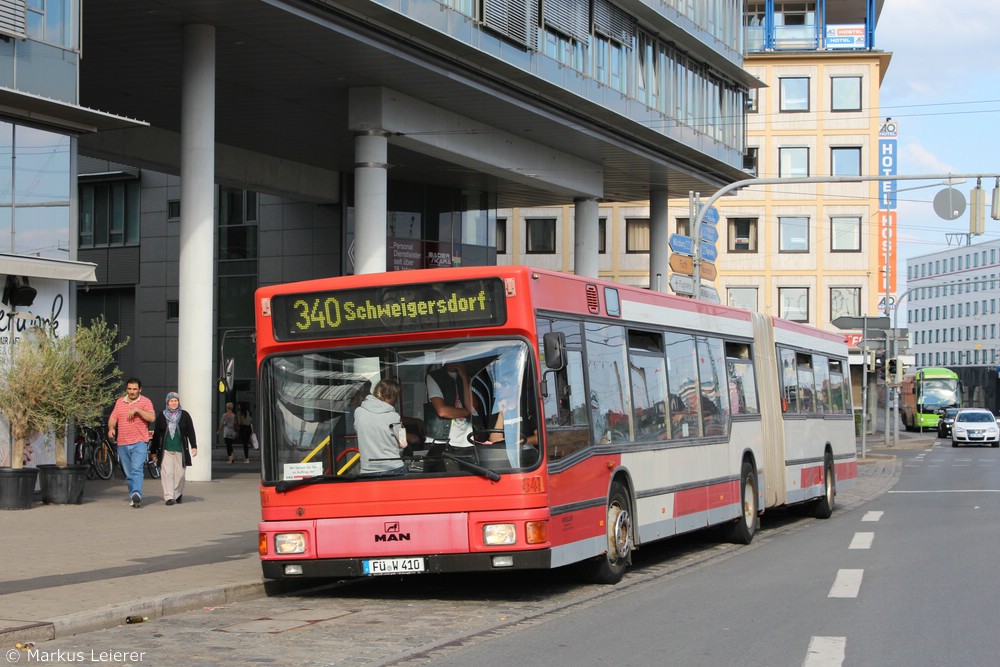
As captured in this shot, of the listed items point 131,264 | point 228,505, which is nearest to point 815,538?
point 228,505

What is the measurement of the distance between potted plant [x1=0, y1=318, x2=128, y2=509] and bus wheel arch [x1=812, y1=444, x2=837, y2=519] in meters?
10.7

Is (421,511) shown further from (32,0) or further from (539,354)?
(32,0)

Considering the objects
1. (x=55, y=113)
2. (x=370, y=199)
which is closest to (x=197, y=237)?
(x=55, y=113)

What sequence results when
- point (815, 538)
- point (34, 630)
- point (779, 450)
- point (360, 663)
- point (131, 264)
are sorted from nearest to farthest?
point (360, 663)
point (34, 630)
point (815, 538)
point (779, 450)
point (131, 264)

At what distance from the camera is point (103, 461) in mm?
27531

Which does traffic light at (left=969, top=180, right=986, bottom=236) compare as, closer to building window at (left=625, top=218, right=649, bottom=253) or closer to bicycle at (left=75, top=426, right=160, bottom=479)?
bicycle at (left=75, top=426, right=160, bottom=479)

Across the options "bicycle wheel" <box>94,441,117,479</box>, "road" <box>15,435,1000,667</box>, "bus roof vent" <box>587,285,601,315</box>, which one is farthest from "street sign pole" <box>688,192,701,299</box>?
"bus roof vent" <box>587,285,601,315</box>

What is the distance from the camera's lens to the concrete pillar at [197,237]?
86.0 ft

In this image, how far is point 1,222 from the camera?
68.5 feet

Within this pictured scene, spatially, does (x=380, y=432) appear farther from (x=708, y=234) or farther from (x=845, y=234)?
(x=845, y=234)

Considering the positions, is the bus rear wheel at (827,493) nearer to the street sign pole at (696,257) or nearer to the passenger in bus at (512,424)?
the street sign pole at (696,257)

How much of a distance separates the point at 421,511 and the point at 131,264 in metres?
40.8

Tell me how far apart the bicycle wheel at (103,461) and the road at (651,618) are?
1487cm

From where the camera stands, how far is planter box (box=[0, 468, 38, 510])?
1928 cm
